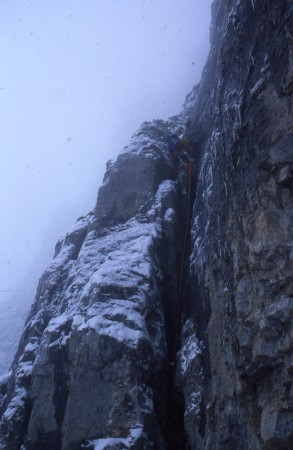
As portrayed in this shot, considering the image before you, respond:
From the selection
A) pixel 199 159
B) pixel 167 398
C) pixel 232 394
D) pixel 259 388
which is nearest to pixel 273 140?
pixel 259 388

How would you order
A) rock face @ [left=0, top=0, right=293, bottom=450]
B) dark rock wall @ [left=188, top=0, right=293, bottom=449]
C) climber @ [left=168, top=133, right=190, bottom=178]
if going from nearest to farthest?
dark rock wall @ [left=188, top=0, right=293, bottom=449] < rock face @ [left=0, top=0, right=293, bottom=450] < climber @ [left=168, top=133, right=190, bottom=178]

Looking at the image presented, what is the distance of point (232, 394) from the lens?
27.2 ft

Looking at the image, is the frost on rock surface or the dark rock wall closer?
the dark rock wall

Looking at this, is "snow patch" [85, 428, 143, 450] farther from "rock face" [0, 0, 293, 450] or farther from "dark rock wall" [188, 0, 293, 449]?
"dark rock wall" [188, 0, 293, 449]

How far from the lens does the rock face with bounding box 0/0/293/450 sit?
7.52 m

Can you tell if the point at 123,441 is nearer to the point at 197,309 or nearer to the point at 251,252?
the point at 197,309

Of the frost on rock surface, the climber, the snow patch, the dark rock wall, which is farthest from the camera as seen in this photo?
the climber

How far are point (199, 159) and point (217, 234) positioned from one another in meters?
7.39

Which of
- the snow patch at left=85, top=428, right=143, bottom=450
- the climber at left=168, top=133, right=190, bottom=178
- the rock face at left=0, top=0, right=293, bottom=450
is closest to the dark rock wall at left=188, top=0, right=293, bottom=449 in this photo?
the rock face at left=0, top=0, right=293, bottom=450

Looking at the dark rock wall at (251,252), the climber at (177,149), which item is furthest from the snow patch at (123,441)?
the climber at (177,149)

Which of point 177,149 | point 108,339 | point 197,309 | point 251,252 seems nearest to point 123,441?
point 108,339

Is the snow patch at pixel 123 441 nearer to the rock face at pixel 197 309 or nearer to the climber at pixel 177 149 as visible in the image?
the rock face at pixel 197 309

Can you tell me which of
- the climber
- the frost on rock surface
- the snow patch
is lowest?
the snow patch

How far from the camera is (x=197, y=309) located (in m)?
11.6
